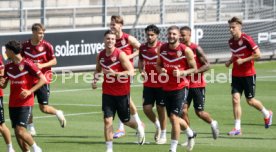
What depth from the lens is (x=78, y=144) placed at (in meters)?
18.5

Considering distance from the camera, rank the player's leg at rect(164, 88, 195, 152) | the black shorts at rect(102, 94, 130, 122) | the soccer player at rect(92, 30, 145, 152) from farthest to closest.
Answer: the black shorts at rect(102, 94, 130, 122)
the soccer player at rect(92, 30, 145, 152)
the player's leg at rect(164, 88, 195, 152)

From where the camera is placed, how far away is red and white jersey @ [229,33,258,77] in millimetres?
20281

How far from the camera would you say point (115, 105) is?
17484 mm

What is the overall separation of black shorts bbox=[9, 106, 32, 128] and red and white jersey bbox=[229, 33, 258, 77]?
607cm

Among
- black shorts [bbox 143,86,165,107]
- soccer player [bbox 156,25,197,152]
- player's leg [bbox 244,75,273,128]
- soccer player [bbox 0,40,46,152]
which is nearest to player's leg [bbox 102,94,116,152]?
soccer player [bbox 156,25,197,152]

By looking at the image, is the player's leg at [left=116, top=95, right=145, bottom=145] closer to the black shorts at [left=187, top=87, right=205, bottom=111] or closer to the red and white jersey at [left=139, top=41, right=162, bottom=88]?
the red and white jersey at [left=139, top=41, right=162, bottom=88]

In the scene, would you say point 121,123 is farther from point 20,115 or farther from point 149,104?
point 20,115

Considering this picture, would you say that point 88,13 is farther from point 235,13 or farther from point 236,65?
point 236,65

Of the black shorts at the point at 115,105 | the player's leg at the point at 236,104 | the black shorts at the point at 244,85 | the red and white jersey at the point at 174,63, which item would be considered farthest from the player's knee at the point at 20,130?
the black shorts at the point at 244,85

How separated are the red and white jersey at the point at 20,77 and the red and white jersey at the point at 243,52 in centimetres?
600

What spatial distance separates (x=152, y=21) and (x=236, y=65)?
1614cm

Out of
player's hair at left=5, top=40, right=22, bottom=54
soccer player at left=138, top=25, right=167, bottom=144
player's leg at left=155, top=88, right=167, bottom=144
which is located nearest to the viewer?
player's hair at left=5, top=40, right=22, bottom=54

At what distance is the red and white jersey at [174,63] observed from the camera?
17.2 metres

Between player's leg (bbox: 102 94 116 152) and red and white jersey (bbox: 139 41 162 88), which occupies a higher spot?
red and white jersey (bbox: 139 41 162 88)
